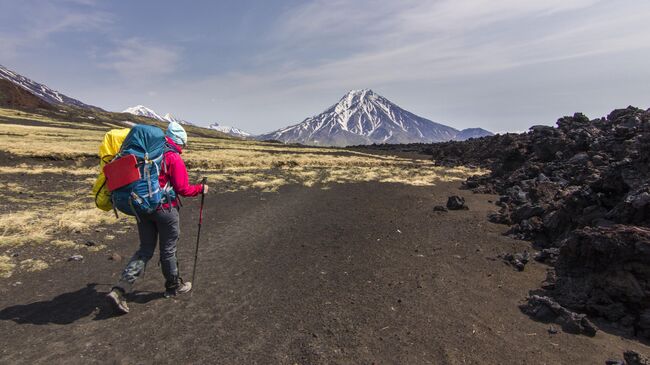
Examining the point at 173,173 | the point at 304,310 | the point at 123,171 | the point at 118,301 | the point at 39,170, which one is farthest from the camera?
the point at 39,170

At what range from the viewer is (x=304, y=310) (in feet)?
25.4

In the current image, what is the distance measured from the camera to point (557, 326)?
7.48 metres

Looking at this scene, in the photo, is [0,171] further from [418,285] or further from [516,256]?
[516,256]

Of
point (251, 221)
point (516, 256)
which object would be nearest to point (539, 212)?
point (516, 256)

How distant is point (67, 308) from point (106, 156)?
3.23 m

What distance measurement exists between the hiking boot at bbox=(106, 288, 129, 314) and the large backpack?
1.59 m

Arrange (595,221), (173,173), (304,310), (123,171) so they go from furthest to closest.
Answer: (595,221) < (304,310) < (173,173) < (123,171)

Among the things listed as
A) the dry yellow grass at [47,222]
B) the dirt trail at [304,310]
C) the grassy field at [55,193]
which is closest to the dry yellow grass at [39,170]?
the grassy field at [55,193]

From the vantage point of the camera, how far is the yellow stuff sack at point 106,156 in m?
7.18

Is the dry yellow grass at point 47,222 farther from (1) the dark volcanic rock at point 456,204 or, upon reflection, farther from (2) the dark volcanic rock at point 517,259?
(1) the dark volcanic rock at point 456,204

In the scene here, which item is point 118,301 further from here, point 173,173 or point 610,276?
point 610,276

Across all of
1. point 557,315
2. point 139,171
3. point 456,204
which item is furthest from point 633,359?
point 456,204

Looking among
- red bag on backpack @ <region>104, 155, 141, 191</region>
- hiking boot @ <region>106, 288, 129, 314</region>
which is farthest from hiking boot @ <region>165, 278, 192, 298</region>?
red bag on backpack @ <region>104, 155, 141, 191</region>

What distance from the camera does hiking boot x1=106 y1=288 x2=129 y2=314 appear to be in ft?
23.4
